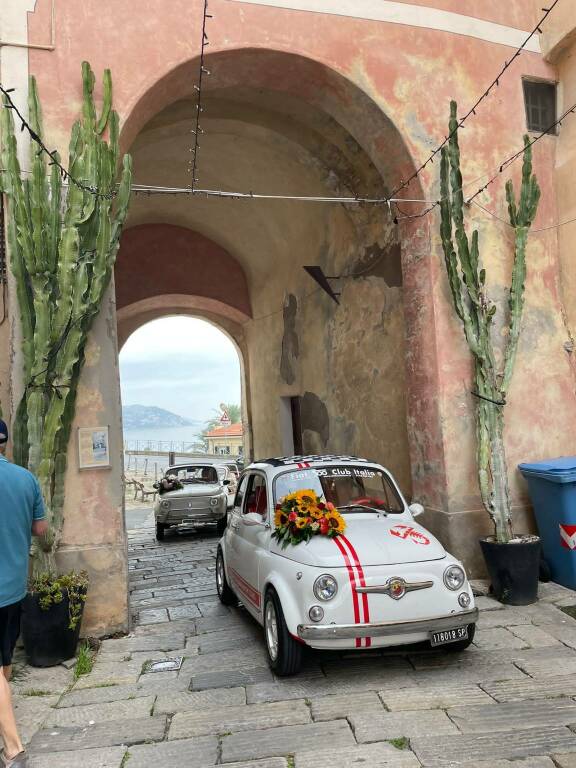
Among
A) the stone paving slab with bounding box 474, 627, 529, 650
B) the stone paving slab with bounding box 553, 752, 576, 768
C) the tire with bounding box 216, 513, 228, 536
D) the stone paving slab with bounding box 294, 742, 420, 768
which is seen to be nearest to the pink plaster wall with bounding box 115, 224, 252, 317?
the tire with bounding box 216, 513, 228, 536

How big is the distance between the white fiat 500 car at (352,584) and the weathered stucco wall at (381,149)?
1.70 metres

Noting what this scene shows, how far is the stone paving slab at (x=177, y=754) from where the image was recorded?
3.36 m

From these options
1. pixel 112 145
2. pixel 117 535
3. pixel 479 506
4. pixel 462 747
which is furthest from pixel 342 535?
pixel 112 145

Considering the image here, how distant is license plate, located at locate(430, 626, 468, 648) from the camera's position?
4.30 meters

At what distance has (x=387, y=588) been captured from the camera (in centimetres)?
425

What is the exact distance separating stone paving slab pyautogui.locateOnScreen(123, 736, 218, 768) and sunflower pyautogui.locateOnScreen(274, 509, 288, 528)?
1669 mm

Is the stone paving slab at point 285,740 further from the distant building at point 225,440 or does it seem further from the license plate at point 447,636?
the distant building at point 225,440

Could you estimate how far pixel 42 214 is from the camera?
546 centimetres

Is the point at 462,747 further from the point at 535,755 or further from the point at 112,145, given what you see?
the point at 112,145

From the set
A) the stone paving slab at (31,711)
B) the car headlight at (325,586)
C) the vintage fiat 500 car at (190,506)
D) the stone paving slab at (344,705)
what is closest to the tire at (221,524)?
the vintage fiat 500 car at (190,506)

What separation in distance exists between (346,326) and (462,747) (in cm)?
728

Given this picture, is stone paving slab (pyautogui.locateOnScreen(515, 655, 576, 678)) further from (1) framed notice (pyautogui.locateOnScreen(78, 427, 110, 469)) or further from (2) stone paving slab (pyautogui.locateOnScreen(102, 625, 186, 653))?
(1) framed notice (pyautogui.locateOnScreen(78, 427, 110, 469))

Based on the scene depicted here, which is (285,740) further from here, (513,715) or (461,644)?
(461,644)

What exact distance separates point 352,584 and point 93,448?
291 cm
